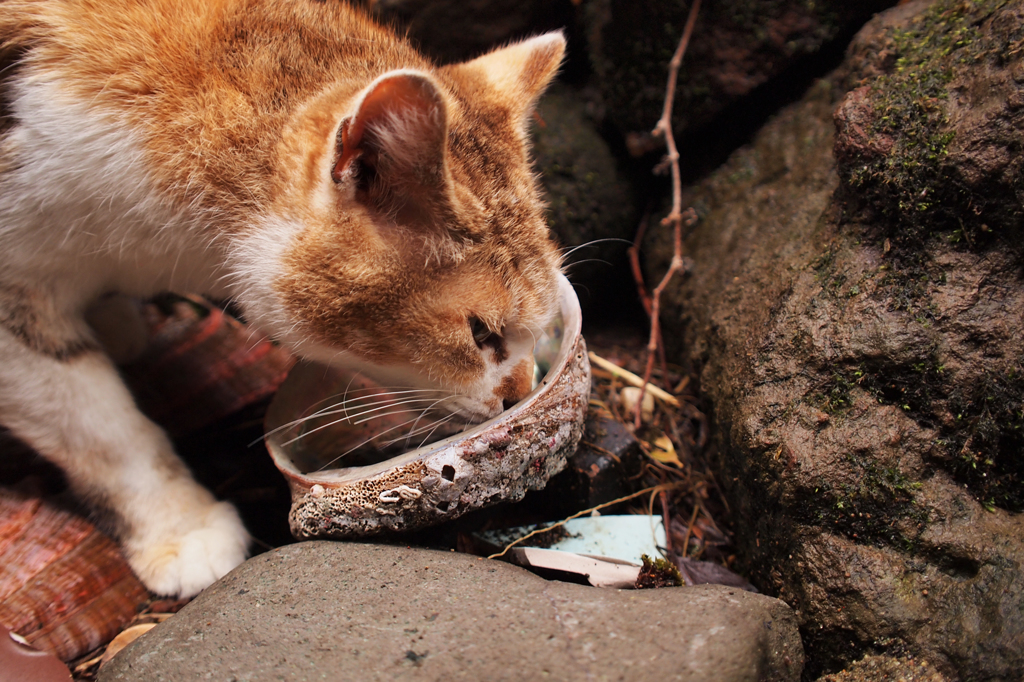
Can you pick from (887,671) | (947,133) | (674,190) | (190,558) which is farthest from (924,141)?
(190,558)

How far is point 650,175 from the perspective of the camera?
3285 millimetres

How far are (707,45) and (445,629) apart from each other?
2.57 m

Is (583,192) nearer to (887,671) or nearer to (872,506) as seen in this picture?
(872,506)

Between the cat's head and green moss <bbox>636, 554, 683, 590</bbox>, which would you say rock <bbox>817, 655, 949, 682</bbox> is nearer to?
green moss <bbox>636, 554, 683, 590</bbox>

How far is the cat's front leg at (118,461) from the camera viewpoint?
183 cm

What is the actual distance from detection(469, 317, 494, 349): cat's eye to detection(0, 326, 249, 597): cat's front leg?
101 centimetres

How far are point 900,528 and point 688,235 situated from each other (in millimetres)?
1654

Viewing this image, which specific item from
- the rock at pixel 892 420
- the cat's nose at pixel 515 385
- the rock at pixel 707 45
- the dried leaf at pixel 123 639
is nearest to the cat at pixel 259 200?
the cat's nose at pixel 515 385

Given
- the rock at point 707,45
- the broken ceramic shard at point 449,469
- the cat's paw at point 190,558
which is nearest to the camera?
the broken ceramic shard at point 449,469

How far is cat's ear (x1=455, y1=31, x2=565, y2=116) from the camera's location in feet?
6.41

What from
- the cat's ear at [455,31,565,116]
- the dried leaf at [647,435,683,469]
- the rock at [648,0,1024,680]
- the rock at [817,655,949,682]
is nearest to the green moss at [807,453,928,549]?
the rock at [648,0,1024,680]

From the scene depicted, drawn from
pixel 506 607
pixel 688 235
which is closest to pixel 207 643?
pixel 506 607

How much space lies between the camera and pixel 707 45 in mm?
2789

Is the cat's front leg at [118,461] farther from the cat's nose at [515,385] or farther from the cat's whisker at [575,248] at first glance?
the cat's whisker at [575,248]
